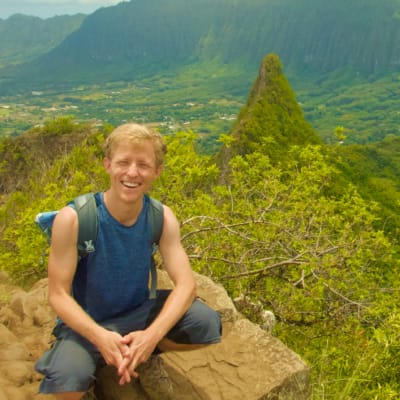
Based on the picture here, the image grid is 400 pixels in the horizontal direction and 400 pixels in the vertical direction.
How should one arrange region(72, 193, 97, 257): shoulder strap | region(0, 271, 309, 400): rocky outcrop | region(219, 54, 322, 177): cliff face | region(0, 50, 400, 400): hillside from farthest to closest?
1. region(219, 54, 322, 177): cliff face
2. region(0, 50, 400, 400): hillside
3. region(0, 271, 309, 400): rocky outcrop
4. region(72, 193, 97, 257): shoulder strap

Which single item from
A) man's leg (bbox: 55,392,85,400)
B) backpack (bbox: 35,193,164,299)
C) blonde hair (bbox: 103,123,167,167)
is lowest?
man's leg (bbox: 55,392,85,400)

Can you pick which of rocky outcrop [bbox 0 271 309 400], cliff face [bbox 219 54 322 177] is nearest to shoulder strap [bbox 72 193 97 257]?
rocky outcrop [bbox 0 271 309 400]

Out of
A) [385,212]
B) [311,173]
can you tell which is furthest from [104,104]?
[311,173]

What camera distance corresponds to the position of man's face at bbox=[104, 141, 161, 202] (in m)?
3.22

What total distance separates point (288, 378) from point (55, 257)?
2.24 metres

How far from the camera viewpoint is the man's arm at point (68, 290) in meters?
3.02

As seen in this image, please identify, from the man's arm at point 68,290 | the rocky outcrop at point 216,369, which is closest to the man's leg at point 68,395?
the man's arm at point 68,290

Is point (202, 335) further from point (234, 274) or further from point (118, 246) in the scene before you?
point (234, 274)

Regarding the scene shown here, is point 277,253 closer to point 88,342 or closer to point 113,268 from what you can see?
point 113,268

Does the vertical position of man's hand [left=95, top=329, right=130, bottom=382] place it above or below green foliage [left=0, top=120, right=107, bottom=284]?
above

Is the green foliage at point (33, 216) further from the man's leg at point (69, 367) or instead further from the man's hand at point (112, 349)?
the man's hand at point (112, 349)

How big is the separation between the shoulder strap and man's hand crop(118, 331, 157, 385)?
2.09ft

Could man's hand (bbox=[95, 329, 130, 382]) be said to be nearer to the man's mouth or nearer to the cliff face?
the man's mouth

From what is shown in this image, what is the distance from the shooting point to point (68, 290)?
321 cm
